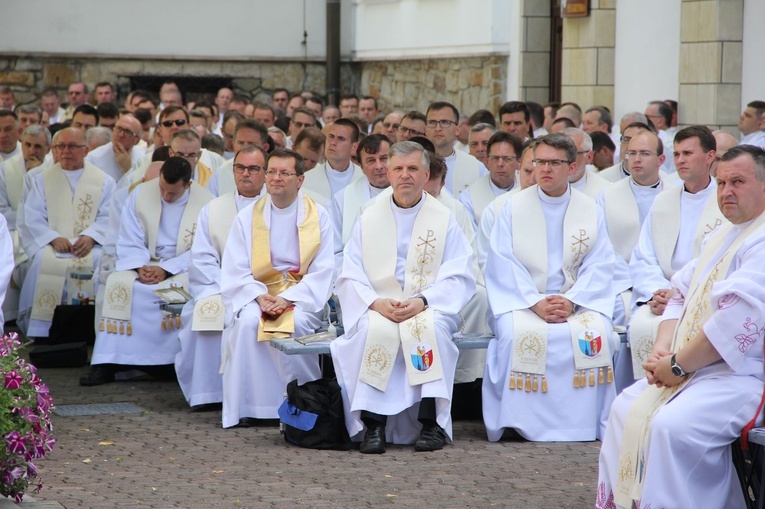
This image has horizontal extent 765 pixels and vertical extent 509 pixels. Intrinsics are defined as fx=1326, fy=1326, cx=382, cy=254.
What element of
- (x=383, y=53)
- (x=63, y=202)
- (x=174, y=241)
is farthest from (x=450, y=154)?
(x=383, y=53)

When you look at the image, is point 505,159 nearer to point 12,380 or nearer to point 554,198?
point 554,198

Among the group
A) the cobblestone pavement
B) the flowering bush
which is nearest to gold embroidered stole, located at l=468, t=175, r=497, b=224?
the cobblestone pavement

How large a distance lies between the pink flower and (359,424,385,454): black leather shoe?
2285 millimetres

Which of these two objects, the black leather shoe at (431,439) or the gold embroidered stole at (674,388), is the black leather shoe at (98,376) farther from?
the gold embroidered stole at (674,388)

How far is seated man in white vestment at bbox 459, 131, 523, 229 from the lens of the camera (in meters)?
9.32

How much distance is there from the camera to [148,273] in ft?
31.0

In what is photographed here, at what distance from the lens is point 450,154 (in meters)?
10.7

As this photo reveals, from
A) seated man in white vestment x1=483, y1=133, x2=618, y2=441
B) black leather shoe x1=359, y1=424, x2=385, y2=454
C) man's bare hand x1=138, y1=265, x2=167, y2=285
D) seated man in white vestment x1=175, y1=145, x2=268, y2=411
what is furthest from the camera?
man's bare hand x1=138, y1=265, x2=167, y2=285

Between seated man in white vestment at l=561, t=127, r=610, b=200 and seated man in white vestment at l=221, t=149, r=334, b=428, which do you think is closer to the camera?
seated man in white vestment at l=221, t=149, r=334, b=428

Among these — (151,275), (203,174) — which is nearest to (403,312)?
(151,275)

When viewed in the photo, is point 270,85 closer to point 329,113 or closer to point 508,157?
point 329,113

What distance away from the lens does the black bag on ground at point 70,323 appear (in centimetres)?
1037

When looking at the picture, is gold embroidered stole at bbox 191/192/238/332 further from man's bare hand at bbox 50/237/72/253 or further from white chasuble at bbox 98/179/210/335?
man's bare hand at bbox 50/237/72/253

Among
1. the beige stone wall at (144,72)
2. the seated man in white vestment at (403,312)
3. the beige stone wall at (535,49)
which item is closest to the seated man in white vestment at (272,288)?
the seated man in white vestment at (403,312)
